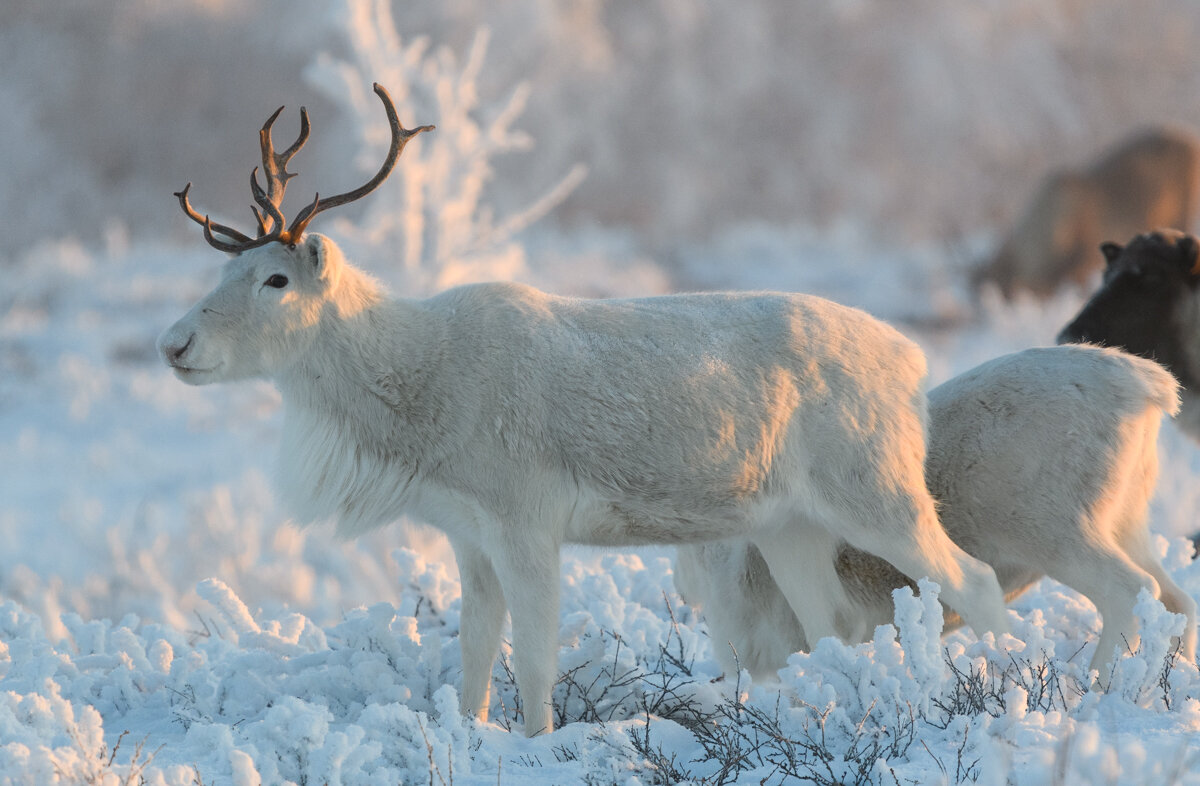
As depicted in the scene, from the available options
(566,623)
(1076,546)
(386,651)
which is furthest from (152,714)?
(1076,546)

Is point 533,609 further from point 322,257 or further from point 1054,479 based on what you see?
point 1054,479

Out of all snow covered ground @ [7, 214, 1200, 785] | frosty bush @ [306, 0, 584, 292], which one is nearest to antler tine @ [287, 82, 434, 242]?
snow covered ground @ [7, 214, 1200, 785]

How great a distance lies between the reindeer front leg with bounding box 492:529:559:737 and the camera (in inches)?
171

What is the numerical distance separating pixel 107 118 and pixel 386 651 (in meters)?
38.7

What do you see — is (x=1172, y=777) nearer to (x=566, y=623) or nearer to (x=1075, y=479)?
(x=1075, y=479)

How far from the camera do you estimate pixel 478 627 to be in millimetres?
4820

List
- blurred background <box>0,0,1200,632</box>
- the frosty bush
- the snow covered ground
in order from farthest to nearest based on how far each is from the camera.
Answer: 1. blurred background <box>0,0,1200,632</box>
2. the frosty bush
3. the snow covered ground

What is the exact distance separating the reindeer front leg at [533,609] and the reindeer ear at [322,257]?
1.15 meters

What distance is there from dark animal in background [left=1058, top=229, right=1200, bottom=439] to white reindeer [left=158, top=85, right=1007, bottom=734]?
8.97 feet

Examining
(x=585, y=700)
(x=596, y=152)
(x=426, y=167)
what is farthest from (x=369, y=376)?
(x=596, y=152)

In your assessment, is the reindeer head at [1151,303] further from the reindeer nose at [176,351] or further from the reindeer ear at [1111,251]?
the reindeer nose at [176,351]

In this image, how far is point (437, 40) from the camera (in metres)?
38.9

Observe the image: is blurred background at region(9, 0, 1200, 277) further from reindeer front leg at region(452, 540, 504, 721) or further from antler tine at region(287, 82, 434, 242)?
reindeer front leg at region(452, 540, 504, 721)

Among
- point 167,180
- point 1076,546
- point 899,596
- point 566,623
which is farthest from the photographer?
point 167,180
